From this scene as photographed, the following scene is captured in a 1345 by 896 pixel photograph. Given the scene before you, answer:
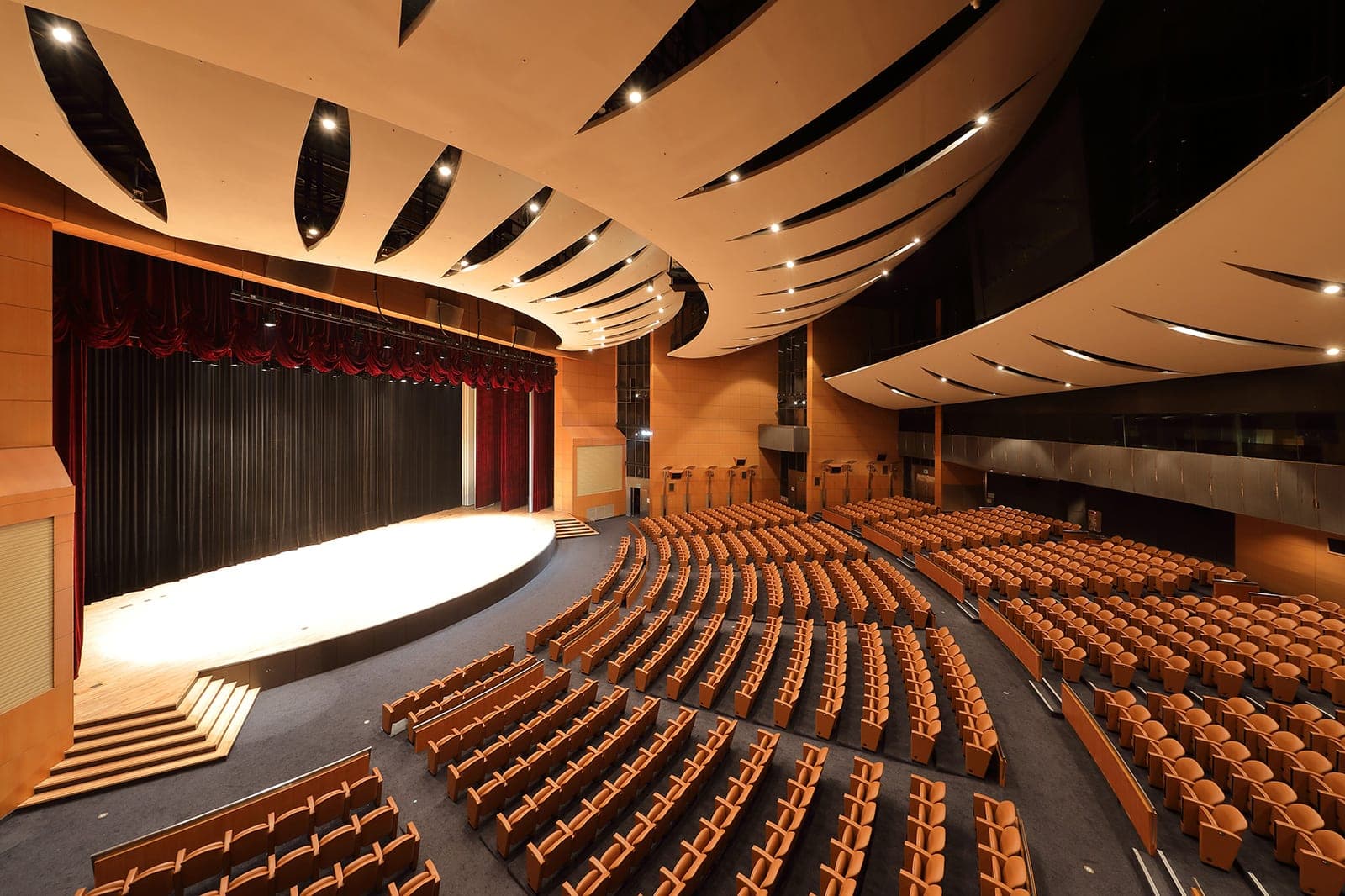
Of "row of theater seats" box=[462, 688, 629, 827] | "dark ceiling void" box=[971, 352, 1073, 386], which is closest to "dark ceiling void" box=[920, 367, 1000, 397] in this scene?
"dark ceiling void" box=[971, 352, 1073, 386]

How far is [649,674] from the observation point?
20.7 ft

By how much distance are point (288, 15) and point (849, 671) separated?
777 cm

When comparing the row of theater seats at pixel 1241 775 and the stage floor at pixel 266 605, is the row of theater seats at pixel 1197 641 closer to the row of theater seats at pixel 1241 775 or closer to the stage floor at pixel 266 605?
the row of theater seats at pixel 1241 775

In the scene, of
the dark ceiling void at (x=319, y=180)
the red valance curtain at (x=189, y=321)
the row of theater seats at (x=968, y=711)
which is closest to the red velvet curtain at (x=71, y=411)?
the red valance curtain at (x=189, y=321)

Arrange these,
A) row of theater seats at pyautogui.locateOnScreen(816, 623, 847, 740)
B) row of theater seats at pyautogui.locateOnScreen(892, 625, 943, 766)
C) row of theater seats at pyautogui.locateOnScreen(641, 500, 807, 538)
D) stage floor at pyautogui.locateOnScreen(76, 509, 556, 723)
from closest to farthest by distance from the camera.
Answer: row of theater seats at pyautogui.locateOnScreen(892, 625, 943, 766), row of theater seats at pyautogui.locateOnScreen(816, 623, 847, 740), stage floor at pyautogui.locateOnScreen(76, 509, 556, 723), row of theater seats at pyautogui.locateOnScreen(641, 500, 807, 538)

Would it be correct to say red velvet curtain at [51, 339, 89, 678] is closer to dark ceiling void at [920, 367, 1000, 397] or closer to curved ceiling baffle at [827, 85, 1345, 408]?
curved ceiling baffle at [827, 85, 1345, 408]

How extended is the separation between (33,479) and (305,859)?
13.4 feet

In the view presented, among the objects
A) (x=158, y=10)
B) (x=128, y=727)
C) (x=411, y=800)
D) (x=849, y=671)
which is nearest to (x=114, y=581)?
(x=128, y=727)

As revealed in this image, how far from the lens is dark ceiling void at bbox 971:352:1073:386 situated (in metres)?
9.28

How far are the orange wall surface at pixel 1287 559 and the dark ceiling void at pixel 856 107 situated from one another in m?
9.30

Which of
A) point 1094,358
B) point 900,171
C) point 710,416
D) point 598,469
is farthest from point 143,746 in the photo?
point 710,416

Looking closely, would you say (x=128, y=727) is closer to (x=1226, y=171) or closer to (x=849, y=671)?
(x=849, y=671)

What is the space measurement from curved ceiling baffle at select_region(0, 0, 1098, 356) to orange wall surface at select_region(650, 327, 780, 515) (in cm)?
1051

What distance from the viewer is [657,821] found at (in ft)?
12.4
